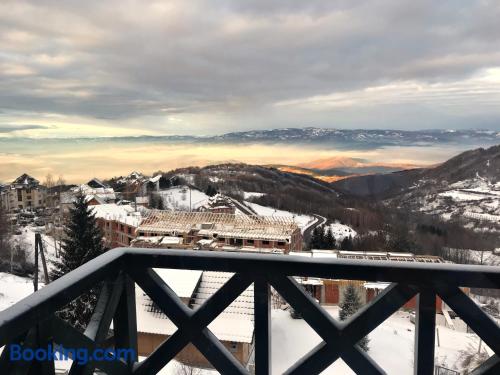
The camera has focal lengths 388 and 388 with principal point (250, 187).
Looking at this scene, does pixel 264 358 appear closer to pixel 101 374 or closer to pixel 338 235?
pixel 101 374

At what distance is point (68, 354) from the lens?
0.78m

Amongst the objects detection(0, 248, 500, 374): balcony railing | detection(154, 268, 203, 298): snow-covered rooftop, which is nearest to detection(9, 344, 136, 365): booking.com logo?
detection(0, 248, 500, 374): balcony railing

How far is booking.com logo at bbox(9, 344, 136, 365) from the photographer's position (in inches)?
26.3

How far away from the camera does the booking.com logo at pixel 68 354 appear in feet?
2.19

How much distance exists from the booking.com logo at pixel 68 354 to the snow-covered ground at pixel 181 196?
1473 centimetres

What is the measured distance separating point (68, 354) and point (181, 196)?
52.1ft

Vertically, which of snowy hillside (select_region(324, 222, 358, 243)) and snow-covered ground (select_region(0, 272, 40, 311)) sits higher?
snow-covered ground (select_region(0, 272, 40, 311))

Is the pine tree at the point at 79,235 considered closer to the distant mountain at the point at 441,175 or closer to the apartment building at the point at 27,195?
the apartment building at the point at 27,195

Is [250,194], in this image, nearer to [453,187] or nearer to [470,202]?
[470,202]

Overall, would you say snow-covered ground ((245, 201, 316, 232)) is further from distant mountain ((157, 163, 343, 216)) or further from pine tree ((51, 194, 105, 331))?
pine tree ((51, 194, 105, 331))

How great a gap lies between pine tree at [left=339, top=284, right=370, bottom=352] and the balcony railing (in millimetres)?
20

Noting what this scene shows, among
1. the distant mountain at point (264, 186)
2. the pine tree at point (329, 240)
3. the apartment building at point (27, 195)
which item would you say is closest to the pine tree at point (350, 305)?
the pine tree at point (329, 240)

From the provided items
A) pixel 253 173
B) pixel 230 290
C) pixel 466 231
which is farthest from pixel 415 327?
pixel 253 173

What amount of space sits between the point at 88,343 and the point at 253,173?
42.5 feet
